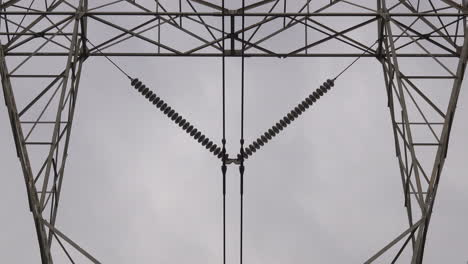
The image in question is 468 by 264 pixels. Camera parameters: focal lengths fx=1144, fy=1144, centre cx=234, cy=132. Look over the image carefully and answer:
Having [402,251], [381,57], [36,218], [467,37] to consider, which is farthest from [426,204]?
[36,218]

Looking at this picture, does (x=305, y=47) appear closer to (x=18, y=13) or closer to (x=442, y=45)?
(x=442, y=45)

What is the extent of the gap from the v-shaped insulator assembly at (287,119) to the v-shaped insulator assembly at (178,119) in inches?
22.1

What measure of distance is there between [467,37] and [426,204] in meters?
3.53

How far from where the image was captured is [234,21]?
83.5 ft

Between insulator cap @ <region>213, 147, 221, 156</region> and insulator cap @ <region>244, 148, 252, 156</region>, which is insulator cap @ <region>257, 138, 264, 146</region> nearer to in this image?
insulator cap @ <region>244, 148, 252, 156</region>

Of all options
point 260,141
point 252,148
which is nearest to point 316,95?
point 260,141

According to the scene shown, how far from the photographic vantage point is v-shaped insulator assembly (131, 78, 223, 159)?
77.8 feet

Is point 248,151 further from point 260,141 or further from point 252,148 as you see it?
point 260,141

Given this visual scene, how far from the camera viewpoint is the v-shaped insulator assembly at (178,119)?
77.8ft

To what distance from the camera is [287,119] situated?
80.8 ft

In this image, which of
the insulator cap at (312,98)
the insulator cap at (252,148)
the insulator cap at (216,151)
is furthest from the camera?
the insulator cap at (312,98)

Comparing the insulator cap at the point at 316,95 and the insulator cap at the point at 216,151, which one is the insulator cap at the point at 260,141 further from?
the insulator cap at the point at 316,95

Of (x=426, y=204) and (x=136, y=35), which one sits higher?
(x=136, y=35)

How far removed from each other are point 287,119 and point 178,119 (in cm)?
235
